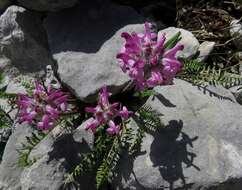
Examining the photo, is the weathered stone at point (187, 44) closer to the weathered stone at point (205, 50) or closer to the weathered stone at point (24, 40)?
the weathered stone at point (205, 50)

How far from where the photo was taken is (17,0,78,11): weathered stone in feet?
17.7

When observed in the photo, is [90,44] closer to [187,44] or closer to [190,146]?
[187,44]

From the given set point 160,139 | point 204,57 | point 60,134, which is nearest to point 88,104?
point 60,134

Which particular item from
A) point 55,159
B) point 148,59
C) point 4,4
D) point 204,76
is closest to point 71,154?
point 55,159

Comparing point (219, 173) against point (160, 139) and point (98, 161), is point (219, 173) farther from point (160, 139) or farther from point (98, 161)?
point (98, 161)

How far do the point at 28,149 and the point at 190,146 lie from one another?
161 centimetres

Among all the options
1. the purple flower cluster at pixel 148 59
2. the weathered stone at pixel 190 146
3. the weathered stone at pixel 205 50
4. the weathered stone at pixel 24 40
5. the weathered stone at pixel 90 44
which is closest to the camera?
the purple flower cluster at pixel 148 59

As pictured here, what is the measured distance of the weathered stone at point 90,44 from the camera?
17.1 ft

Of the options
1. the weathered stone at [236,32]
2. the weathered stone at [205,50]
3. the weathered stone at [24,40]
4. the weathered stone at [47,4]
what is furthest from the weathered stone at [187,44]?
the weathered stone at [24,40]

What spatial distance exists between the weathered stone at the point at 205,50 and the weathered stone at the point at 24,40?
174cm

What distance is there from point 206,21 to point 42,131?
226cm

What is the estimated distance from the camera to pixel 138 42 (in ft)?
14.4

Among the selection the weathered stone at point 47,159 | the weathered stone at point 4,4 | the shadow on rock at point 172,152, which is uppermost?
the weathered stone at point 4,4

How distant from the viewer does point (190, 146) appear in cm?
477
